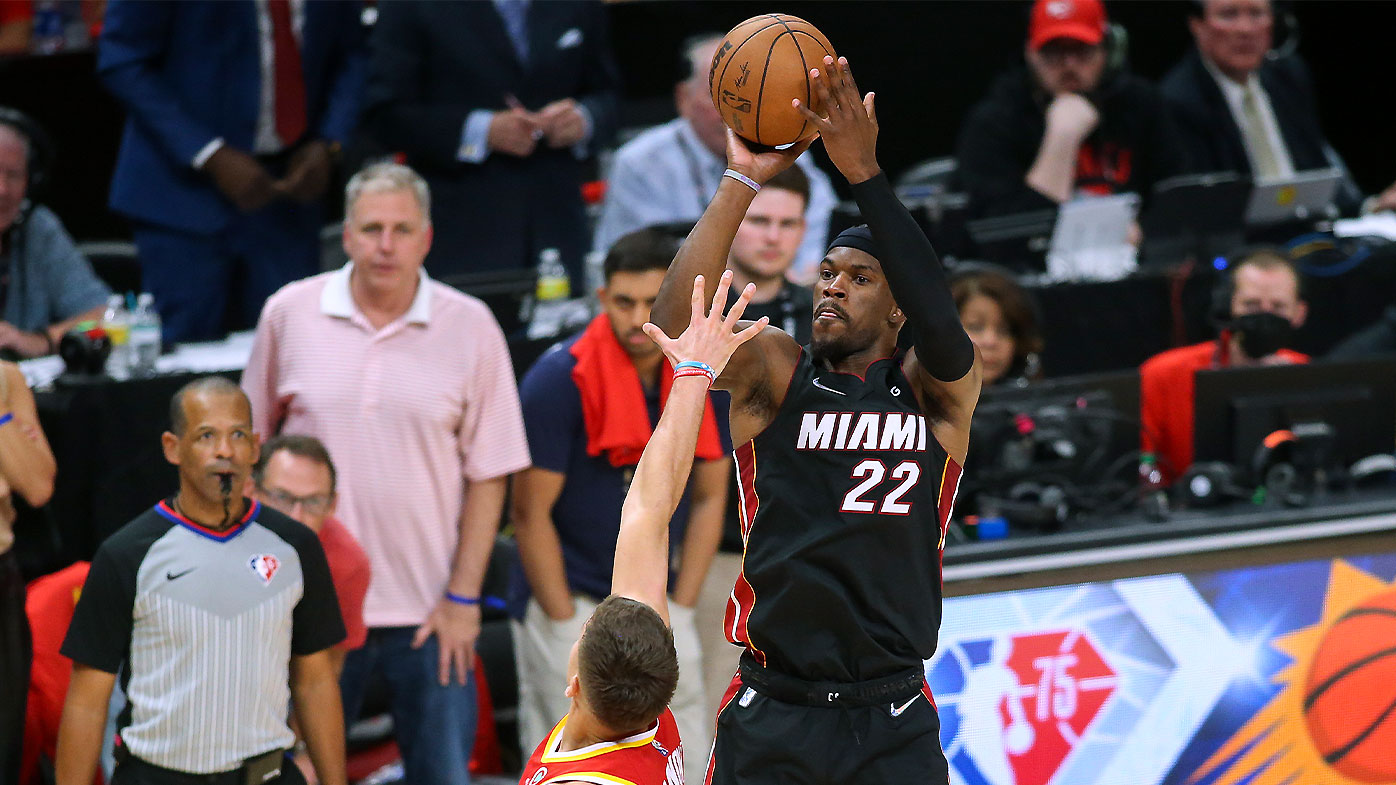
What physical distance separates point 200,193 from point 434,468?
6.40ft

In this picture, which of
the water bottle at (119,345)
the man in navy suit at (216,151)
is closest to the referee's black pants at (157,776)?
the water bottle at (119,345)

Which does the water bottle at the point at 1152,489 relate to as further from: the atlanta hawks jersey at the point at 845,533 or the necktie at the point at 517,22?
the necktie at the point at 517,22

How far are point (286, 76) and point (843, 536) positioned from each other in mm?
3863

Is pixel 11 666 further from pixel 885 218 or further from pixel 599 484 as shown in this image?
pixel 885 218

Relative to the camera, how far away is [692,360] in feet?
10.4

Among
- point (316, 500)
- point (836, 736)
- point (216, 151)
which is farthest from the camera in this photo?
point (216, 151)

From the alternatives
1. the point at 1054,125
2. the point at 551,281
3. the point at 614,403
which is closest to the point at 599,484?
the point at 614,403

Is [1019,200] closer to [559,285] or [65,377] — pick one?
[559,285]

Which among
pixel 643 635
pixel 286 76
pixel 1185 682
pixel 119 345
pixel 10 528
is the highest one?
pixel 286 76

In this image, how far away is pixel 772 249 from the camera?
5.42m

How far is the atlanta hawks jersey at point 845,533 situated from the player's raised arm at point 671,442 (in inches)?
12.5

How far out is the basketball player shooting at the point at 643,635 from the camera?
9.59ft

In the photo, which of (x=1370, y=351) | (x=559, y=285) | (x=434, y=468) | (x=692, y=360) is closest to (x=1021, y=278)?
(x=1370, y=351)

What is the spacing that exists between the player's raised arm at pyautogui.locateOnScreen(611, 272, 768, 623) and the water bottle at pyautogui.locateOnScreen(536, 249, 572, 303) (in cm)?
335
